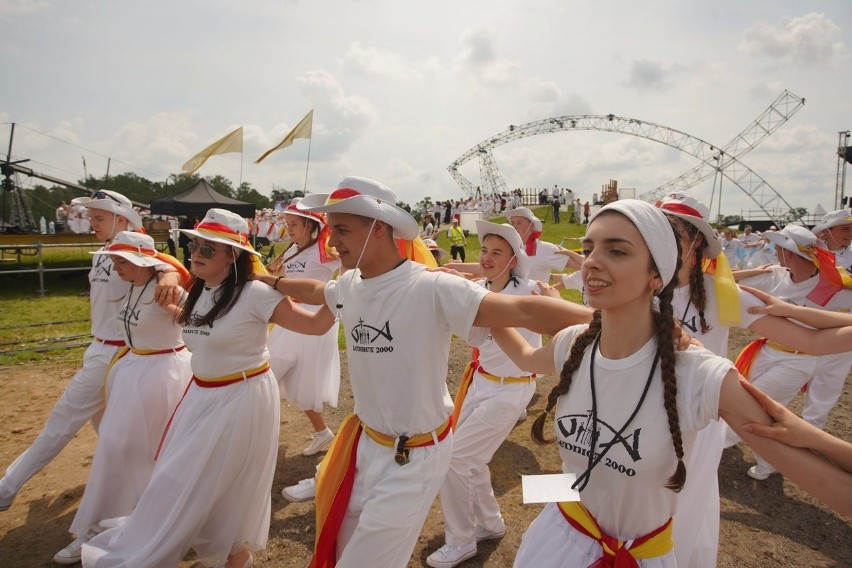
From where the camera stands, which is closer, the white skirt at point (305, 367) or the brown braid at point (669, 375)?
the brown braid at point (669, 375)

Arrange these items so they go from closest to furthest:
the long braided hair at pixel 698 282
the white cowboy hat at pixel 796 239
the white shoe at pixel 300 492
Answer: the long braided hair at pixel 698 282
the white shoe at pixel 300 492
the white cowboy hat at pixel 796 239

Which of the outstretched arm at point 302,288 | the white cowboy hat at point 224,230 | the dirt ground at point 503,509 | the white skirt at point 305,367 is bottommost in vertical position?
the dirt ground at point 503,509

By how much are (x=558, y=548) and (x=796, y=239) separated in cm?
446

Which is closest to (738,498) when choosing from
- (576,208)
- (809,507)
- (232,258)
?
(809,507)

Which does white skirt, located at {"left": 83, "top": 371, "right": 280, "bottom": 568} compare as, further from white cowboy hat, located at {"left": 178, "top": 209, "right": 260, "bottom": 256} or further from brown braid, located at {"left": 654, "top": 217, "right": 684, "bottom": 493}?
brown braid, located at {"left": 654, "top": 217, "right": 684, "bottom": 493}

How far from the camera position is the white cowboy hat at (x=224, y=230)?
11.2 feet

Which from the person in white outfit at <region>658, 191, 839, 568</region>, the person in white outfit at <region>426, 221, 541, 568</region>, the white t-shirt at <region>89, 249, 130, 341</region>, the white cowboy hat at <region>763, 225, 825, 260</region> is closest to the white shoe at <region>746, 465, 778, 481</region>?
the white cowboy hat at <region>763, 225, 825, 260</region>

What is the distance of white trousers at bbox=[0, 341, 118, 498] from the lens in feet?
13.8

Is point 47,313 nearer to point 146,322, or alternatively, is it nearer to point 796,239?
point 146,322

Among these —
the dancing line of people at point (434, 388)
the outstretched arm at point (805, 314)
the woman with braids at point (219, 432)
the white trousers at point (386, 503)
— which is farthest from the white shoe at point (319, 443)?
the outstretched arm at point (805, 314)

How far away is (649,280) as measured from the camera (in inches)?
76.0

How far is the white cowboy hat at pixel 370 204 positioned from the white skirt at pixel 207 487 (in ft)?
5.04

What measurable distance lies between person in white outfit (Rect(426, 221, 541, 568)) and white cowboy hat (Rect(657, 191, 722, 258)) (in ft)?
4.39

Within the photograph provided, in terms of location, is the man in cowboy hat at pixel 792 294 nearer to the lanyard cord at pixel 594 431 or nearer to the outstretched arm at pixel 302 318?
the lanyard cord at pixel 594 431
